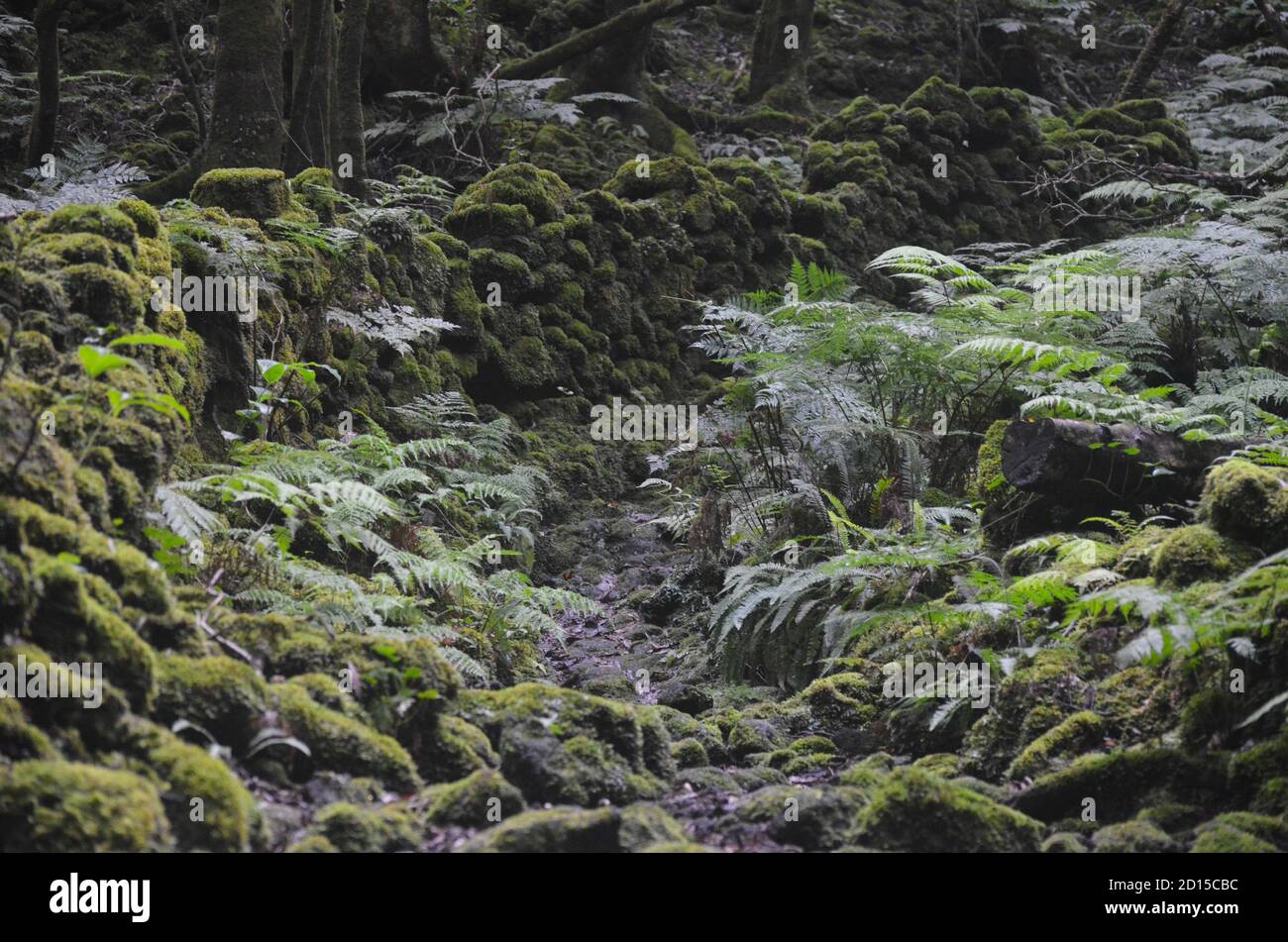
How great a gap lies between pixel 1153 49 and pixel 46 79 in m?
13.8

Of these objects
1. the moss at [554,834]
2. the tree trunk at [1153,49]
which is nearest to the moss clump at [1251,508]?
the moss at [554,834]

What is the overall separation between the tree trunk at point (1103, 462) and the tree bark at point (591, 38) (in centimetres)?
826

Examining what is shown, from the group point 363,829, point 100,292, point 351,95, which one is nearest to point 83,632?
point 363,829

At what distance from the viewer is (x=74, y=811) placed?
Answer: 2.40 metres

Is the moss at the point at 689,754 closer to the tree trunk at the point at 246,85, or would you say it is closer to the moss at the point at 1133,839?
the moss at the point at 1133,839

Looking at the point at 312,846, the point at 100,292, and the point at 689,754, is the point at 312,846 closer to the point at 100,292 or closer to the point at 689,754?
the point at 689,754

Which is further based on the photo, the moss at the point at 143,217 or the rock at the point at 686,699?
the rock at the point at 686,699

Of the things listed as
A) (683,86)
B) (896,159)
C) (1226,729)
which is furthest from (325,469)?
(683,86)

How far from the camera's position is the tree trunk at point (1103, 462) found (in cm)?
508

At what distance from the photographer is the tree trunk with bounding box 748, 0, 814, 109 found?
47.4ft

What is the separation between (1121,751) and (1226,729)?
13.3 inches

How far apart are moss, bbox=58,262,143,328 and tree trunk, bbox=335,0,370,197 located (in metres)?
4.51

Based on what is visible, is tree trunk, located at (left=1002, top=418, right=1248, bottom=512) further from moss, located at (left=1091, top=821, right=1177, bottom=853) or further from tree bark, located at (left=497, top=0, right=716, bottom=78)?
tree bark, located at (left=497, top=0, right=716, bottom=78)

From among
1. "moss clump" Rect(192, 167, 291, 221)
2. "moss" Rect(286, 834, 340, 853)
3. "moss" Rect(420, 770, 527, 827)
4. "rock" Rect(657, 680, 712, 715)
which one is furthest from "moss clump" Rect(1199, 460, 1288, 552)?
"moss clump" Rect(192, 167, 291, 221)
